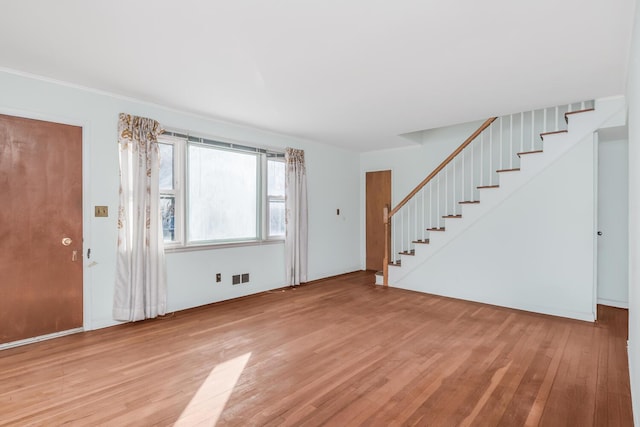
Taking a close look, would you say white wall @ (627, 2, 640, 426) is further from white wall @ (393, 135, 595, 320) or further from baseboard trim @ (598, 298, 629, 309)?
baseboard trim @ (598, 298, 629, 309)

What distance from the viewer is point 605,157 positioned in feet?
14.3

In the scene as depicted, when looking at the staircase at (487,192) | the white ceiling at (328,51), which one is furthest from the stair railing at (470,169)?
the white ceiling at (328,51)

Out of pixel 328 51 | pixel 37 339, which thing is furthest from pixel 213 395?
pixel 328 51

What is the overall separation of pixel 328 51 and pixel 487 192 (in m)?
3.19

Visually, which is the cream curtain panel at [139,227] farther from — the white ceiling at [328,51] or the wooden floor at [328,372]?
the white ceiling at [328,51]

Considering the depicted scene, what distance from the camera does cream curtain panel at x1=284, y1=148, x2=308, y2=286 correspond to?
535 cm

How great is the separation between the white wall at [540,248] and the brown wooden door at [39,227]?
4.89 metres

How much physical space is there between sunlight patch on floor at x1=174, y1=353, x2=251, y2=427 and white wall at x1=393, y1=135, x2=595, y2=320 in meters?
3.49

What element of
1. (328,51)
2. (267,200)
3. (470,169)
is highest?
(328,51)

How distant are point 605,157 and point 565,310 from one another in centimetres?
218

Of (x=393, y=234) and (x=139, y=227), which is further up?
(x=139, y=227)

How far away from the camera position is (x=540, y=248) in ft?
13.5

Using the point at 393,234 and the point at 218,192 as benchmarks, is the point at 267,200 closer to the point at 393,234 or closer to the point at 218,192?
the point at 218,192

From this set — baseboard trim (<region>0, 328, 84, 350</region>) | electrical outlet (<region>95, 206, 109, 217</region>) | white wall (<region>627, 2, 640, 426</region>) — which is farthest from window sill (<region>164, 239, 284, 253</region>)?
white wall (<region>627, 2, 640, 426</region>)
